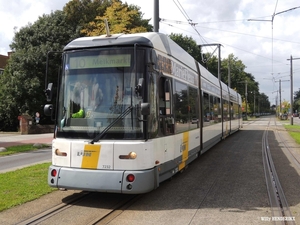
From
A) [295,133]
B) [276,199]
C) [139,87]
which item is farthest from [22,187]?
[295,133]

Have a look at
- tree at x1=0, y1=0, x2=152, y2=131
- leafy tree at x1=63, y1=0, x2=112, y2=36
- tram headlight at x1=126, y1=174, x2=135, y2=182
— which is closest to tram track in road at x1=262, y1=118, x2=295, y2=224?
tram headlight at x1=126, y1=174, x2=135, y2=182

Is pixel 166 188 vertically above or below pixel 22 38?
below

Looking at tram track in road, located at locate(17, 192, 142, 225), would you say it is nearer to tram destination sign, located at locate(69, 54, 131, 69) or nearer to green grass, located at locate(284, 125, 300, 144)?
tram destination sign, located at locate(69, 54, 131, 69)

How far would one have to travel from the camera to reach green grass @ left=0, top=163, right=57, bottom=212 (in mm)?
6491

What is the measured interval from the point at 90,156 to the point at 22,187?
8.14 feet

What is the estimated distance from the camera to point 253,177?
873cm

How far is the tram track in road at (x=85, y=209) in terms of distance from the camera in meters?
5.32

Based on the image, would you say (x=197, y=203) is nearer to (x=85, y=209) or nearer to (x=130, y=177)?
(x=130, y=177)

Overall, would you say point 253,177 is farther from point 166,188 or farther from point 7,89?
point 7,89

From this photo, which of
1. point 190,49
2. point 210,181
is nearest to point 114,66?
point 210,181

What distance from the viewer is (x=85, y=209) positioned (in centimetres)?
599

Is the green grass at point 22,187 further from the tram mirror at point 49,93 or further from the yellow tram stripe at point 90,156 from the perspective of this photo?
the tram mirror at point 49,93

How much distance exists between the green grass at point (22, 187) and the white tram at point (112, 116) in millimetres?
862

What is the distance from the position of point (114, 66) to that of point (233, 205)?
342 centimetres
